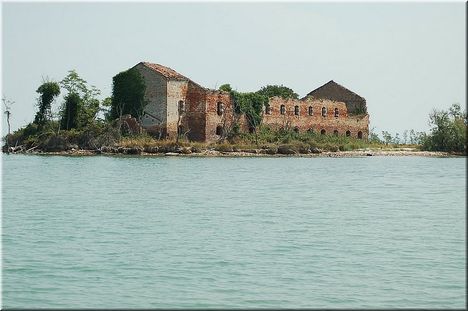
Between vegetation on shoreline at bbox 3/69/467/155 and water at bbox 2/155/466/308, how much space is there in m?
23.5

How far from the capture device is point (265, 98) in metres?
58.3

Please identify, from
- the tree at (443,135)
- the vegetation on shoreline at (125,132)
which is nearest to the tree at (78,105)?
the vegetation on shoreline at (125,132)

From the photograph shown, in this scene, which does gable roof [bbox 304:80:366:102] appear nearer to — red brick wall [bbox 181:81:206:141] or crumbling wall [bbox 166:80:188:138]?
red brick wall [bbox 181:81:206:141]

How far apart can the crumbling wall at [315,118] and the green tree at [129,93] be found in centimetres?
986

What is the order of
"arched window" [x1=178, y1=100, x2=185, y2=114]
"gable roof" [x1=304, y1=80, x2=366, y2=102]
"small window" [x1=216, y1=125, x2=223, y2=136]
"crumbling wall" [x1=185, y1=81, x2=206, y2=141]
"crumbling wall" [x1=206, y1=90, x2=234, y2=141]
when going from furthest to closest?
"gable roof" [x1=304, y1=80, x2=366, y2=102], "small window" [x1=216, y1=125, x2=223, y2=136], "crumbling wall" [x1=206, y1=90, x2=234, y2=141], "crumbling wall" [x1=185, y1=81, x2=206, y2=141], "arched window" [x1=178, y1=100, x2=185, y2=114]

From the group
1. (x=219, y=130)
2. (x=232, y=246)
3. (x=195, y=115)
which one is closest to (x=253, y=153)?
(x=219, y=130)

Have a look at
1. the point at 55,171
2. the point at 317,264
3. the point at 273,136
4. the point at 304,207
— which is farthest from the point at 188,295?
the point at 273,136

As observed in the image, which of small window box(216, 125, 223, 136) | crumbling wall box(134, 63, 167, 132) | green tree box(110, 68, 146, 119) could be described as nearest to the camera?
crumbling wall box(134, 63, 167, 132)

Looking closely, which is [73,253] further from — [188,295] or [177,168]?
[177,168]

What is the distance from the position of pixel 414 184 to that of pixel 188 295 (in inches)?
789

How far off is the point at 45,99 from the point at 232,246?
43233mm

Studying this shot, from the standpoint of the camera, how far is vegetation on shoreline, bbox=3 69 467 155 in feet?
166

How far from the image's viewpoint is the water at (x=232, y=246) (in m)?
9.98

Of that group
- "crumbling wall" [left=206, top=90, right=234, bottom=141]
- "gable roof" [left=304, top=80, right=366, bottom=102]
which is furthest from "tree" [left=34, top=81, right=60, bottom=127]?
"gable roof" [left=304, top=80, right=366, bottom=102]
